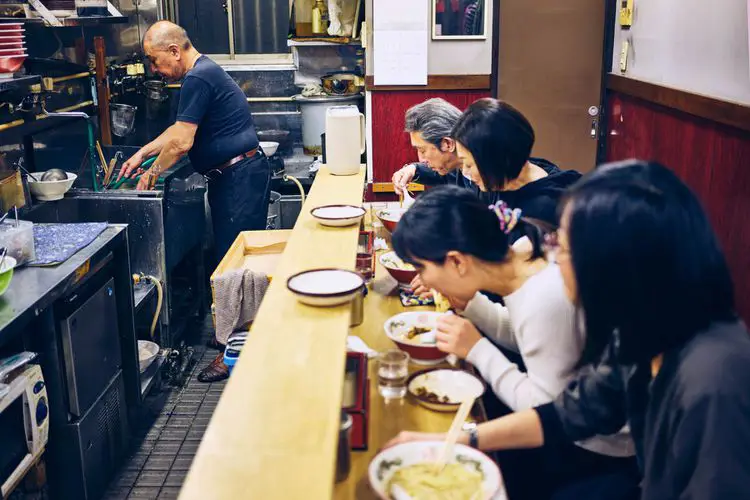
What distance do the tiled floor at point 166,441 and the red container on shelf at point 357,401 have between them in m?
1.67

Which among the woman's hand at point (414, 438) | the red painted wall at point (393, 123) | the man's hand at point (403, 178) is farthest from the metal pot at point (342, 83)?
the woman's hand at point (414, 438)

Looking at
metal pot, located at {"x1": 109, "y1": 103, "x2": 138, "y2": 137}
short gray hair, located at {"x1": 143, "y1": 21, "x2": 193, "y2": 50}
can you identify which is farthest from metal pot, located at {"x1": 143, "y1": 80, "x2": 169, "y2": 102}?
short gray hair, located at {"x1": 143, "y1": 21, "x2": 193, "y2": 50}

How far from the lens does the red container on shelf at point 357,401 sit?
1862 millimetres

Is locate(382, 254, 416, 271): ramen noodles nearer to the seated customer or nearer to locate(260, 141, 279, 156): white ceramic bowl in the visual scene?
the seated customer

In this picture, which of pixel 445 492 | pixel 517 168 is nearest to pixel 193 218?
pixel 517 168

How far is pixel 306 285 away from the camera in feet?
7.11

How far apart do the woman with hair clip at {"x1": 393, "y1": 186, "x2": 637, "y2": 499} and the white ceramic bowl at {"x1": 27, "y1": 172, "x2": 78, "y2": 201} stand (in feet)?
7.77

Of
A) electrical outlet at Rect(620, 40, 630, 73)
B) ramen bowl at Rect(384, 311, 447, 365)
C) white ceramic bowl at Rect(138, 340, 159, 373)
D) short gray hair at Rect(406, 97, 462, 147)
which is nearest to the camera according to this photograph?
ramen bowl at Rect(384, 311, 447, 365)

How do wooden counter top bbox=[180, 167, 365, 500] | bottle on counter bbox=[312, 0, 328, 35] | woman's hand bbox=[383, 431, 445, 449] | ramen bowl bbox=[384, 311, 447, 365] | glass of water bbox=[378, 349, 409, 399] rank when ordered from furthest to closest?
bottle on counter bbox=[312, 0, 328, 35] < ramen bowl bbox=[384, 311, 447, 365] < glass of water bbox=[378, 349, 409, 399] < woman's hand bbox=[383, 431, 445, 449] < wooden counter top bbox=[180, 167, 365, 500]

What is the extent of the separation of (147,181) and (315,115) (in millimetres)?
1968

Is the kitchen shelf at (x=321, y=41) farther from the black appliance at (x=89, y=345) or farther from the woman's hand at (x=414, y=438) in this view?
the woman's hand at (x=414, y=438)

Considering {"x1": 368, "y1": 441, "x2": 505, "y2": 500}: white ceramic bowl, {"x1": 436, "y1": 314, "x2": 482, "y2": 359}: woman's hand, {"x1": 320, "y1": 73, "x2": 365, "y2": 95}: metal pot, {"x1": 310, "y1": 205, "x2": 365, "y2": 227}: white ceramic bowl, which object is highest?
{"x1": 320, "y1": 73, "x2": 365, "y2": 95}: metal pot

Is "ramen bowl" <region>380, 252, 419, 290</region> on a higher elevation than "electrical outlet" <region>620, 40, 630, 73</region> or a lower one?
lower

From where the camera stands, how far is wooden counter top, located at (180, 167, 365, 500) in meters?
1.32
